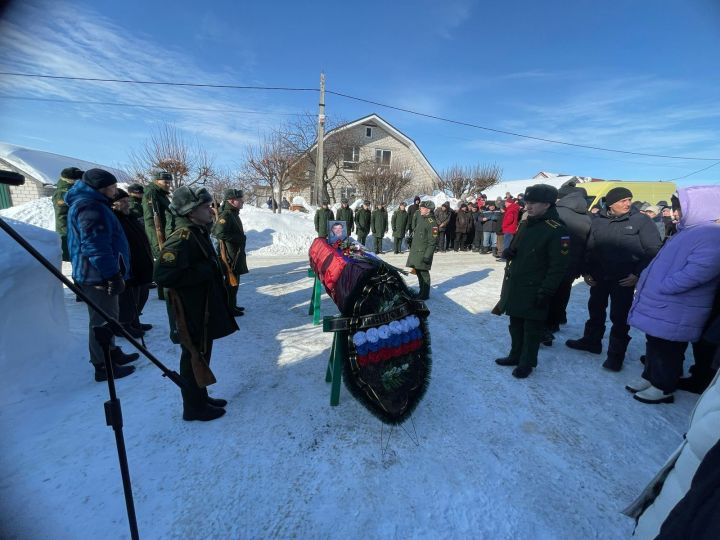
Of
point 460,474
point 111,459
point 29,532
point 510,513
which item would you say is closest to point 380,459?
point 460,474

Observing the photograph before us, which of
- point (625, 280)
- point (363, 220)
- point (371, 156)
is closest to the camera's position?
point (625, 280)

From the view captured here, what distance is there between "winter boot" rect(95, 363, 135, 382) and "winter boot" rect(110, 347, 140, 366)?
14cm

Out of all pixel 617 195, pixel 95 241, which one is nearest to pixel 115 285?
pixel 95 241

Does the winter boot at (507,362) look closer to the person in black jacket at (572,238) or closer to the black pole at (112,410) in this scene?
the person in black jacket at (572,238)

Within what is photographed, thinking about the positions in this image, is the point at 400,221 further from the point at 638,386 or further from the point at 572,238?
the point at 638,386

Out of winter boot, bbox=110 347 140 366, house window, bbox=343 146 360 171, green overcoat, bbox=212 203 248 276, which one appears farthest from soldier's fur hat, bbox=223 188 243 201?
house window, bbox=343 146 360 171

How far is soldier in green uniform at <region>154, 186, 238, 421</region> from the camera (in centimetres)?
242

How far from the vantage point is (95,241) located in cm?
305

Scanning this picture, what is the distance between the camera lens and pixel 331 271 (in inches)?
139

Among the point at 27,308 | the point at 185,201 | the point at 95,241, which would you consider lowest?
the point at 27,308

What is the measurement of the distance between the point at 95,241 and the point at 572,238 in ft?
17.9

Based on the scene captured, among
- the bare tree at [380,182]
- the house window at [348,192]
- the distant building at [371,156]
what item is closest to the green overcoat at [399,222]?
the bare tree at [380,182]

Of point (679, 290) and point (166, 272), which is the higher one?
point (166, 272)

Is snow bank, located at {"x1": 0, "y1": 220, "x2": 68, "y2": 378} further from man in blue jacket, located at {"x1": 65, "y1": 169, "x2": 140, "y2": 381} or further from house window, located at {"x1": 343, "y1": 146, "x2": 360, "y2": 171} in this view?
house window, located at {"x1": 343, "y1": 146, "x2": 360, "y2": 171}
